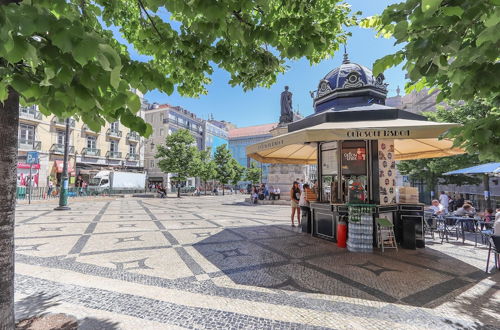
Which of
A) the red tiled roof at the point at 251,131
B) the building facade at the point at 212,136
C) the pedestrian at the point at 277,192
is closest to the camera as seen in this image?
the pedestrian at the point at 277,192

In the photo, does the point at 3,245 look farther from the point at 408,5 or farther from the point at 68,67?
the point at 408,5

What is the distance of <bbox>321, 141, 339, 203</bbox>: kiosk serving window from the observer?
293 inches

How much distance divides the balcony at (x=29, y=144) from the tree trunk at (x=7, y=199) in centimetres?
3136

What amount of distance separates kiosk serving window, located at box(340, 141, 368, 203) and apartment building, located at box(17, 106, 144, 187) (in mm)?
20870

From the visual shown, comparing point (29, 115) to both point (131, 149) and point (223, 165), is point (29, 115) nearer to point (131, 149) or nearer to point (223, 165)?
point (131, 149)

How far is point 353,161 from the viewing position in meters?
7.24

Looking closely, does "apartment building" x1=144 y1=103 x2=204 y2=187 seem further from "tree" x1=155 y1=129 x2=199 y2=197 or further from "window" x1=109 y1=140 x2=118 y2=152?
"tree" x1=155 y1=129 x2=199 y2=197

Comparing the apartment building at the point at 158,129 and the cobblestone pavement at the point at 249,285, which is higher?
the apartment building at the point at 158,129

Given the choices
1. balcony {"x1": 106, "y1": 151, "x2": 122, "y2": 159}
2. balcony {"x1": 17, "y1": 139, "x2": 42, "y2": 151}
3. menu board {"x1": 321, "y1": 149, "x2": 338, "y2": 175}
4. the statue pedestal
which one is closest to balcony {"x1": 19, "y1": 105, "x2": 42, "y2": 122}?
balcony {"x1": 17, "y1": 139, "x2": 42, "y2": 151}

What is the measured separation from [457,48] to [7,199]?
12.4ft

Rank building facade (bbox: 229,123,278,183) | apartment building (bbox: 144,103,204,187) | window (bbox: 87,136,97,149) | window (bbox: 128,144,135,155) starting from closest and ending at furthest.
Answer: window (bbox: 87,136,97,149) < window (bbox: 128,144,135,155) < apartment building (bbox: 144,103,204,187) < building facade (bbox: 229,123,278,183)

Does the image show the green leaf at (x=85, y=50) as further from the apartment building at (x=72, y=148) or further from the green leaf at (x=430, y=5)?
the apartment building at (x=72, y=148)

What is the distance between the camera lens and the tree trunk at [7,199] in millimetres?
2066

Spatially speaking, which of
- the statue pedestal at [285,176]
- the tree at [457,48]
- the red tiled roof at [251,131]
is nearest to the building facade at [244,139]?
the red tiled roof at [251,131]
